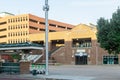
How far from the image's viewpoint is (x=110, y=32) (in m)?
28.3

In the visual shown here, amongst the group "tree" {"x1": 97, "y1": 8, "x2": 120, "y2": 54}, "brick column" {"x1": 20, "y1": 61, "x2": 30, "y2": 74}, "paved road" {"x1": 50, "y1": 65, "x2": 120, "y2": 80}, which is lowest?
"paved road" {"x1": 50, "y1": 65, "x2": 120, "y2": 80}

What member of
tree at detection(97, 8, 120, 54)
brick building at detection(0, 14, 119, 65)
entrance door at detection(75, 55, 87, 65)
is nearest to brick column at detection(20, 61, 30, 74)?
tree at detection(97, 8, 120, 54)

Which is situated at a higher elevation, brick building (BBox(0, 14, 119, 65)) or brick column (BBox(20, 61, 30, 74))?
brick building (BBox(0, 14, 119, 65))

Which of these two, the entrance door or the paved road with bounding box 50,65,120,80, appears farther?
the entrance door

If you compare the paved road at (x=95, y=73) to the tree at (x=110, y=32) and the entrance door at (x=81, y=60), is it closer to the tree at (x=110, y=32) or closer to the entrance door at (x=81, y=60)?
the tree at (x=110, y=32)

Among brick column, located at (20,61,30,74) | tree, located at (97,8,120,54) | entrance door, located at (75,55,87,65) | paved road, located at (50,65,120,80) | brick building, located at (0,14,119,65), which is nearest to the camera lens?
tree, located at (97,8,120,54)

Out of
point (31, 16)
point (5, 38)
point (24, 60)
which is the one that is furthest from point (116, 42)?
point (5, 38)

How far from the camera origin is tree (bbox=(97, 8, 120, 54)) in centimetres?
2792

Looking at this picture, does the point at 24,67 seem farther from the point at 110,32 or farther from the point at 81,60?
the point at 81,60

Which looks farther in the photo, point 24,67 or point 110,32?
point 24,67

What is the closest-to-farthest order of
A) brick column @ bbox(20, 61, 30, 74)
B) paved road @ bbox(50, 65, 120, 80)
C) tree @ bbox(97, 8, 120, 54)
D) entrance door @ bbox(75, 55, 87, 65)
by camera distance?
tree @ bbox(97, 8, 120, 54) < paved road @ bbox(50, 65, 120, 80) < brick column @ bbox(20, 61, 30, 74) < entrance door @ bbox(75, 55, 87, 65)

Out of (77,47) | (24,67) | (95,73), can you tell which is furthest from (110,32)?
(77,47)

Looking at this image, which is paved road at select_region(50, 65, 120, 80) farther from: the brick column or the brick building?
the brick building

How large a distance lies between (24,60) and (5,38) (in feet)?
311
